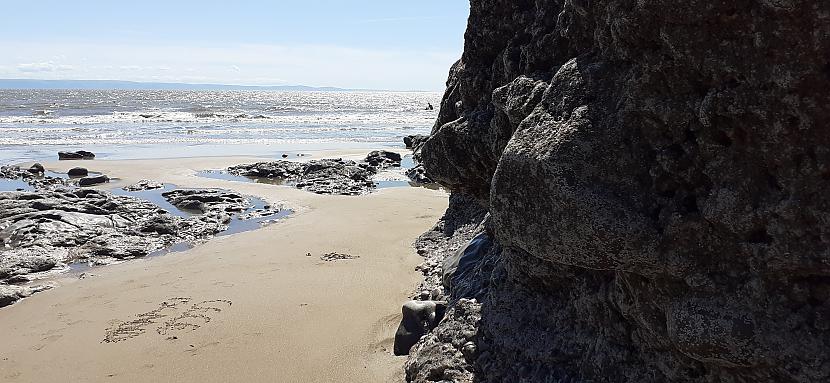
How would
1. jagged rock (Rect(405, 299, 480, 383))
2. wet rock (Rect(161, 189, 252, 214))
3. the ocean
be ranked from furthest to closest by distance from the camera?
the ocean < wet rock (Rect(161, 189, 252, 214)) < jagged rock (Rect(405, 299, 480, 383))

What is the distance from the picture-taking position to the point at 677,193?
3037 mm

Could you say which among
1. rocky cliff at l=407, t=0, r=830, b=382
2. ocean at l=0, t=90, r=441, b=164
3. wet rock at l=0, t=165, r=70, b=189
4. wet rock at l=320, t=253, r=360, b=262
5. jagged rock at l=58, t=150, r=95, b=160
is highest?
rocky cliff at l=407, t=0, r=830, b=382

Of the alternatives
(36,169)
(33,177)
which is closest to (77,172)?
(33,177)

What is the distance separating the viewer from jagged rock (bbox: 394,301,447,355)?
5.44 m

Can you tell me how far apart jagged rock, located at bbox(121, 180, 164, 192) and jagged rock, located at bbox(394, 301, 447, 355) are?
11.8m

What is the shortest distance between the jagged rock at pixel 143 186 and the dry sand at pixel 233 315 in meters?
6.08

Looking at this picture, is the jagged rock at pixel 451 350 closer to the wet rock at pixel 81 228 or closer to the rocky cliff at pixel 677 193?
the rocky cliff at pixel 677 193

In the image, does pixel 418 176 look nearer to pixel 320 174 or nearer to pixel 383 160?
pixel 320 174

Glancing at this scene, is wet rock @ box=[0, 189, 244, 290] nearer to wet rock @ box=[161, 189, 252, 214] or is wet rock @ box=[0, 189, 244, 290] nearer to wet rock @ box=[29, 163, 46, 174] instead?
wet rock @ box=[161, 189, 252, 214]

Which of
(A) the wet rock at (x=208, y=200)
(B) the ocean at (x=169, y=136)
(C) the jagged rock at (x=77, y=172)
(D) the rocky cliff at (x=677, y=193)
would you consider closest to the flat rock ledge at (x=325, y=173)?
(A) the wet rock at (x=208, y=200)

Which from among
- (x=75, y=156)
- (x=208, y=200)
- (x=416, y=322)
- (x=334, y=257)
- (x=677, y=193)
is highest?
(x=677, y=193)

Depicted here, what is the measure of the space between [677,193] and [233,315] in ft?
16.3

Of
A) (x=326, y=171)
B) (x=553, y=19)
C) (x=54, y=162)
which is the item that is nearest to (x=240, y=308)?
(x=553, y=19)

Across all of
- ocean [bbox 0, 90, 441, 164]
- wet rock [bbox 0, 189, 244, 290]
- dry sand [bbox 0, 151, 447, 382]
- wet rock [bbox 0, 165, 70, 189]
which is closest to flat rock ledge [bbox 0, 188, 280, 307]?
wet rock [bbox 0, 189, 244, 290]
